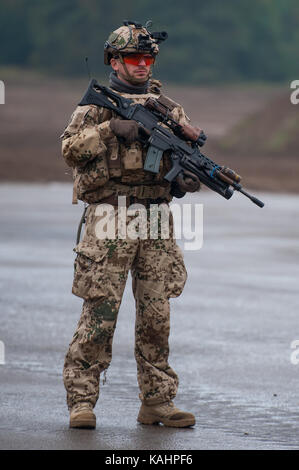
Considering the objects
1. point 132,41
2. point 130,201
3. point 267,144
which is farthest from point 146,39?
point 267,144

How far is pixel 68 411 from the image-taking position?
5.78 meters

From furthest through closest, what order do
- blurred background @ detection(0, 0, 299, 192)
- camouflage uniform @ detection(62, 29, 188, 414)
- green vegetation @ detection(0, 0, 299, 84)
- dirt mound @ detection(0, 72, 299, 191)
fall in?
green vegetation @ detection(0, 0, 299, 84), blurred background @ detection(0, 0, 299, 192), dirt mound @ detection(0, 72, 299, 191), camouflage uniform @ detection(62, 29, 188, 414)

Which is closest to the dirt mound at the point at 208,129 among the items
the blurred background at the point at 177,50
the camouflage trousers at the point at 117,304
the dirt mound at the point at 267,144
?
the dirt mound at the point at 267,144

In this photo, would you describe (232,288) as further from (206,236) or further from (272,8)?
(272,8)

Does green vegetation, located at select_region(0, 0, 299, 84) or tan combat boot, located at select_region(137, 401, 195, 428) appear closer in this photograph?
tan combat boot, located at select_region(137, 401, 195, 428)

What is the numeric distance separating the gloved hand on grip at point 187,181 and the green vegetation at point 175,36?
55285 millimetres

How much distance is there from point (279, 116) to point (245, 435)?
3173 cm

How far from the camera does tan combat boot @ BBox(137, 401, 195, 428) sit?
5527 millimetres

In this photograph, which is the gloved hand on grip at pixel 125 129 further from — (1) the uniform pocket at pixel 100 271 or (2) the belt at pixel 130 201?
(1) the uniform pocket at pixel 100 271

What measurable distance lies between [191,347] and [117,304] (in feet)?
8.29

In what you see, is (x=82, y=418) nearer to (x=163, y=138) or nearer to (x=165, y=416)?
(x=165, y=416)

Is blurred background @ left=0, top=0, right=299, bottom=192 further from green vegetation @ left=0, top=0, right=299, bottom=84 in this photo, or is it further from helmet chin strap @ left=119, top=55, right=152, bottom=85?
helmet chin strap @ left=119, top=55, right=152, bottom=85

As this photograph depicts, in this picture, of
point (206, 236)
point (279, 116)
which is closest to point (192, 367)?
point (206, 236)

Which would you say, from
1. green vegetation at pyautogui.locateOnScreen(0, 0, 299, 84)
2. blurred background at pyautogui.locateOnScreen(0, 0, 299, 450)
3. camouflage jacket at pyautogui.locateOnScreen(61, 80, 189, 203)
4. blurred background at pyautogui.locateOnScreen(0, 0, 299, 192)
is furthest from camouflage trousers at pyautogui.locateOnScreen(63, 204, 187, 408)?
green vegetation at pyautogui.locateOnScreen(0, 0, 299, 84)
